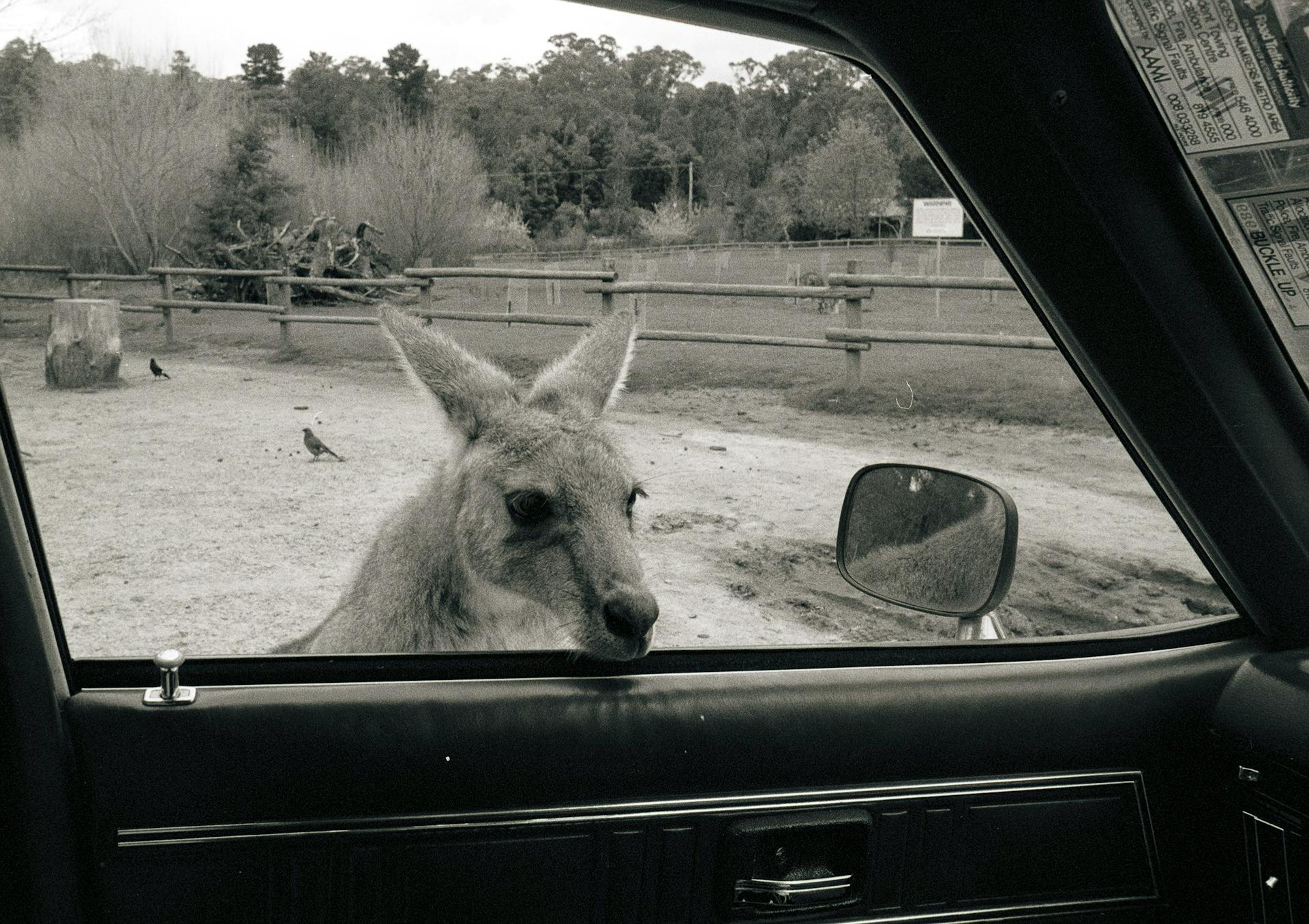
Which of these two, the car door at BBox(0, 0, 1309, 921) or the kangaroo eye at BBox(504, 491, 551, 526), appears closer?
the car door at BBox(0, 0, 1309, 921)

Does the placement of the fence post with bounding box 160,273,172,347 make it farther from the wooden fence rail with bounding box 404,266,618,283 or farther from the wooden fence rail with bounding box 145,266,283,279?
the wooden fence rail with bounding box 404,266,618,283

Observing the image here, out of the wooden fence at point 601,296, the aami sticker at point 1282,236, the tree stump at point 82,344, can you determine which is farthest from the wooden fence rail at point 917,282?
the tree stump at point 82,344

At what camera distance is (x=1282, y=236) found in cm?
180

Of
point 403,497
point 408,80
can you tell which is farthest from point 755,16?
point 403,497

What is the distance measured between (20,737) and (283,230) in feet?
3.47

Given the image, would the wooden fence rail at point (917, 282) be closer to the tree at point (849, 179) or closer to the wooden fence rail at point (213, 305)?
the tree at point (849, 179)

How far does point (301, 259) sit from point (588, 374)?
0.72 m

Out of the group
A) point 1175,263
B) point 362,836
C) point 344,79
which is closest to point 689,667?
point 362,836

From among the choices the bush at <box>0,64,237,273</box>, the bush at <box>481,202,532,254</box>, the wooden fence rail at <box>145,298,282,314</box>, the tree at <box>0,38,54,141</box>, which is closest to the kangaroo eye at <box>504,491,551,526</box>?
the bush at <box>481,202,532,254</box>

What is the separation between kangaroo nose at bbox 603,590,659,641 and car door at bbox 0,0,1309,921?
0.07 meters

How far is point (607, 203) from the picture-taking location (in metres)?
2.27

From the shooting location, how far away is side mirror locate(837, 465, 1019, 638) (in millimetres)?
2252

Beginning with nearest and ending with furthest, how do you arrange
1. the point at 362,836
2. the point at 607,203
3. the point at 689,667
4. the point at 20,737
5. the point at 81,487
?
the point at 20,737 < the point at 362,836 < the point at 81,487 < the point at 689,667 < the point at 607,203

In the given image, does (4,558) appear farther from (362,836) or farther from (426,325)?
(426,325)
